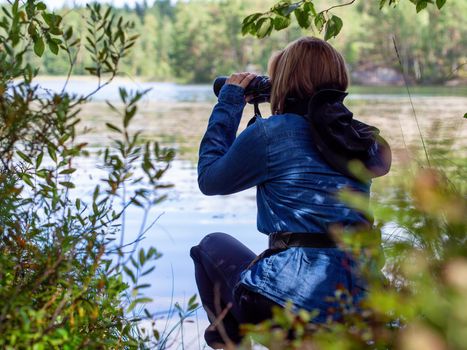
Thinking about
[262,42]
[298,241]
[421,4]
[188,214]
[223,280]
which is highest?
[421,4]

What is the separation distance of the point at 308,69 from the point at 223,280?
74 centimetres

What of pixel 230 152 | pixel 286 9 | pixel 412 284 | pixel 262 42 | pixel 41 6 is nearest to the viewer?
pixel 412 284

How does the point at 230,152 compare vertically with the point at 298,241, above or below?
above

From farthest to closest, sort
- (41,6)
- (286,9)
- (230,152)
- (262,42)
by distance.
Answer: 1. (262,42)
2. (286,9)
3. (230,152)
4. (41,6)

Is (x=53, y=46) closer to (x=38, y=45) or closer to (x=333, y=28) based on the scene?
(x=38, y=45)

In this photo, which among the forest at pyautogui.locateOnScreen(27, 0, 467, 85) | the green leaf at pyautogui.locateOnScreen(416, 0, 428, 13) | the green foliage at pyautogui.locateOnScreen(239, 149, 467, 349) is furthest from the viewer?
the forest at pyautogui.locateOnScreen(27, 0, 467, 85)

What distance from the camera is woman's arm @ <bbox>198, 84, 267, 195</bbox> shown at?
8.19ft

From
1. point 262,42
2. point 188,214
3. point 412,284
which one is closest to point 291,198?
point 412,284

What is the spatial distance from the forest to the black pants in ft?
173

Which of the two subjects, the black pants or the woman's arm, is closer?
the woman's arm

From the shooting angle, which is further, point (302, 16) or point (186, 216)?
point (186, 216)

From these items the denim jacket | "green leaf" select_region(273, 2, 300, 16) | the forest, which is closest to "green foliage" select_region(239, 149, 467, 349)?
the denim jacket

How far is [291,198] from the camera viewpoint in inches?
97.1

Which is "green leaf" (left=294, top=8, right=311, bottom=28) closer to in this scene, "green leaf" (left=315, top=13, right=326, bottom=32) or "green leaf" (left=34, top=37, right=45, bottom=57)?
"green leaf" (left=315, top=13, right=326, bottom=32)
